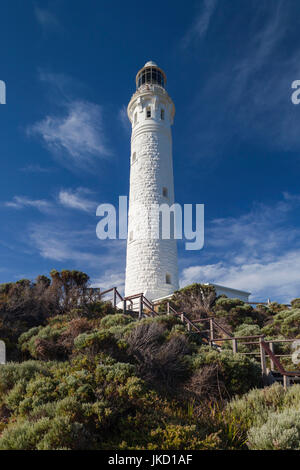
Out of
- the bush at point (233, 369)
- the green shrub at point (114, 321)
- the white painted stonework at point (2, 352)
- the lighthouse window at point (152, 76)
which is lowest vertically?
the bush at point (233, 369)

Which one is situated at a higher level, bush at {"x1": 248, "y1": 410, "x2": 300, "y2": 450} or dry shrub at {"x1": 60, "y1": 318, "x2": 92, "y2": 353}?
dry shrub at {"x1": 60, "y1": 318, "x2": 92, "y2": 353}

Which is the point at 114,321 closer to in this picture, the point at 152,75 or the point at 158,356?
the point at 158,356

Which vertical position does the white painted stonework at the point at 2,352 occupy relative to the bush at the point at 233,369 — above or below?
above

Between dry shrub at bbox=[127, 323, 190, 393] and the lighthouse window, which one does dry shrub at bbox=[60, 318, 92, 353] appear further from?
the lighthouse window

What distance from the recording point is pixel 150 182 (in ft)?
61.3

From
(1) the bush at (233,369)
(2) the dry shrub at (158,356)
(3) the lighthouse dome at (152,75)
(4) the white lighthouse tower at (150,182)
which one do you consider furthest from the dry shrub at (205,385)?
(3) the lighthouse dome at (152,75)

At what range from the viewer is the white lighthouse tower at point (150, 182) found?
17.4 meters

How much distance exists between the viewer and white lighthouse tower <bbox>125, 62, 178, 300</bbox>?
1739 centimetres

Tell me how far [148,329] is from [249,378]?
2656 mm

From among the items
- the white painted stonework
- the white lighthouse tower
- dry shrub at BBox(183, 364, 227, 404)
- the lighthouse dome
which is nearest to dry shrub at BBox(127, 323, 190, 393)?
dry shrub at BBox(183, 364, 227, 404)

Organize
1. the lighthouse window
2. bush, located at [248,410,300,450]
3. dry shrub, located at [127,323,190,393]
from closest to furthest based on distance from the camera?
1. bush, located at [248,410,300,450]
2. dry shrub, located at [127,323,190,393]
3. the lighthouse window

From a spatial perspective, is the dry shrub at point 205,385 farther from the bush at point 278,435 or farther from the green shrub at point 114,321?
the green shrub at point 114,321
